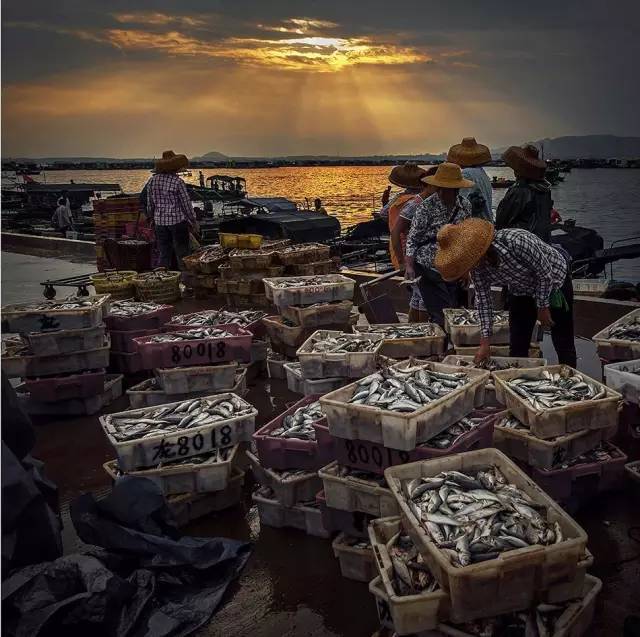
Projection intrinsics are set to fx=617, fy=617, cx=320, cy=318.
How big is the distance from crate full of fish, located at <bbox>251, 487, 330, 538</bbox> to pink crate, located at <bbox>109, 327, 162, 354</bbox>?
11.9ft

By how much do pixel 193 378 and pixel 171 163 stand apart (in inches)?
245

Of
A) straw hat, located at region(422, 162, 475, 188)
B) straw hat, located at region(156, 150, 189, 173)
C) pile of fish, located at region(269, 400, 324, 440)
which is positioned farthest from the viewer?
straw hat, located at region(156, 150, 189, 173)

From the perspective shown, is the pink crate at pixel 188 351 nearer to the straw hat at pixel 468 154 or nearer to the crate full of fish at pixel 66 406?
the crate full of fish at pixel 66 406

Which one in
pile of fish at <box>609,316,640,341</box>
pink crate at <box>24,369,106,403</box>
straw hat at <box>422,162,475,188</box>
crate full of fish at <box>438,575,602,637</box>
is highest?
straw hat at <box>422,162,475,188</box>

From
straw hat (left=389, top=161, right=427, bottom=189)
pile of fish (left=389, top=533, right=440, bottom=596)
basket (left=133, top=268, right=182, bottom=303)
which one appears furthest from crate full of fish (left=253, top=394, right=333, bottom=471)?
basket (left=133, top=268, right=182, bottom=303)

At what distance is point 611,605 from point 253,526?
2459mm

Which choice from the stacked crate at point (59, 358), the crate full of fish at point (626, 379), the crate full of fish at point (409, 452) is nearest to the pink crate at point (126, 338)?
the stacked crate at point (59, 358)

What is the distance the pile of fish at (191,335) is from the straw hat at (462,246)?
8.79 ft

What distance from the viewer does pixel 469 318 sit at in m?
6.86

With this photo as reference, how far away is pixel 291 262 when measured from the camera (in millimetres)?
10906

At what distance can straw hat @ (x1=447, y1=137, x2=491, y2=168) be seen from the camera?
7.89 m

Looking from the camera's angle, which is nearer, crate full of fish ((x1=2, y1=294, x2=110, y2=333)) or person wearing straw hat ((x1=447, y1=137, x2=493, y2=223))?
crate full of fish ((x1=2, y1=294, x2=110, y2=333))

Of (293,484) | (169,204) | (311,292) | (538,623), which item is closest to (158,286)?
(169,204)

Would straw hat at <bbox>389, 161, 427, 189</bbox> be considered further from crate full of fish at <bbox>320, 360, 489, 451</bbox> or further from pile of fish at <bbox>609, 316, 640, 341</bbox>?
crate full of fish at <bbox>320, 360, 489, 451</bbox>
